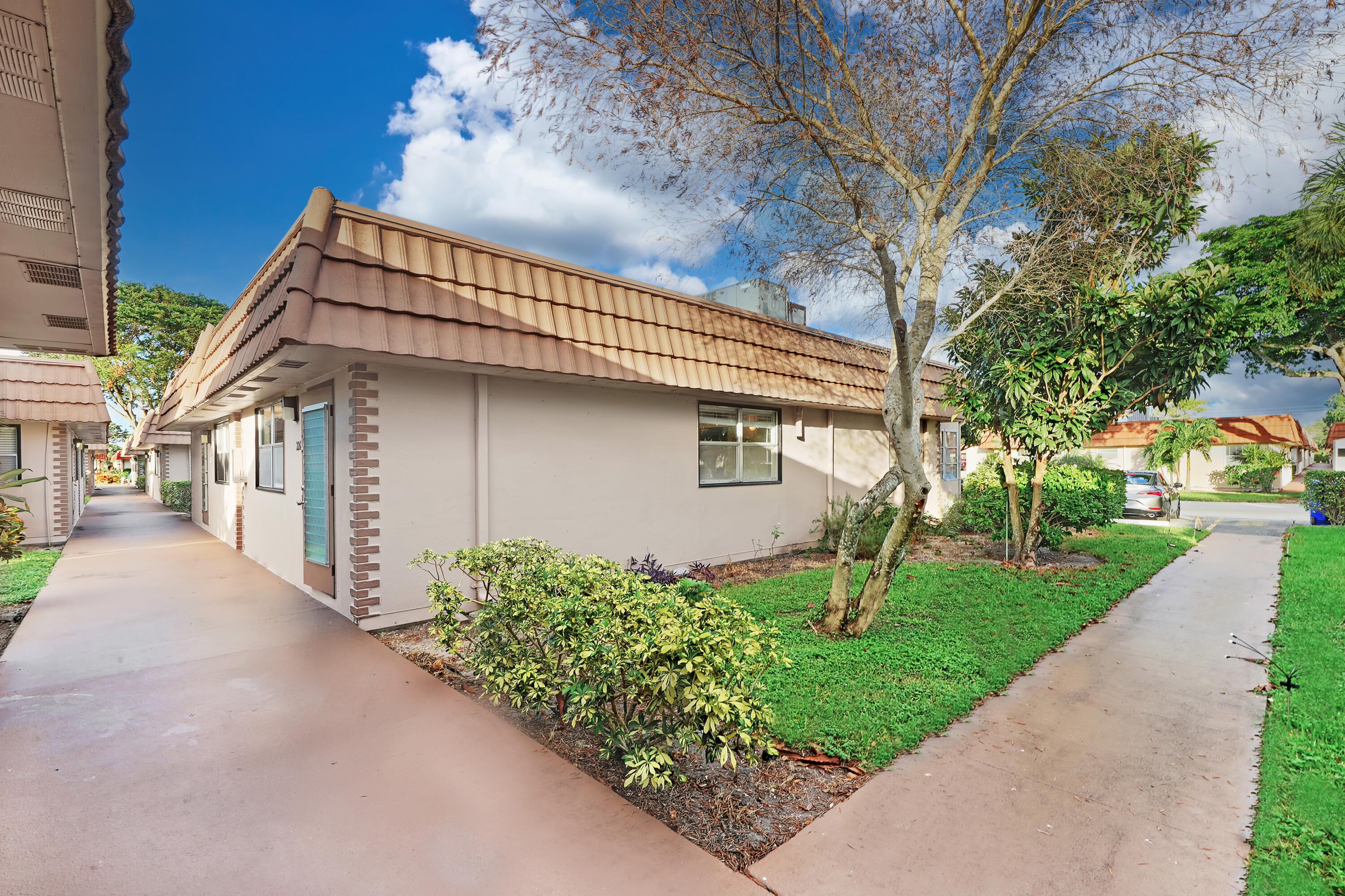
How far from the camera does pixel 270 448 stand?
8383 mm

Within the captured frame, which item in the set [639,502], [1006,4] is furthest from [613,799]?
[1006,4]

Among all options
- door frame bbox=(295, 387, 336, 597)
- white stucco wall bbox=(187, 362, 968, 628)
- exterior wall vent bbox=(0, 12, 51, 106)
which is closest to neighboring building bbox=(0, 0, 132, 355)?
exterior wall vent bbox=(0, 12, 51, 106)

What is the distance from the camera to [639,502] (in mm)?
8055

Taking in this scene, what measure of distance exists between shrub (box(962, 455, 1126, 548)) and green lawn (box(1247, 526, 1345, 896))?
3.19 m

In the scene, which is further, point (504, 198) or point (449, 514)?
point (504, 198)

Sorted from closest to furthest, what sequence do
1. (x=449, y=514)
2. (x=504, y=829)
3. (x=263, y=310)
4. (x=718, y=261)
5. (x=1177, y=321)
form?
(x=504, y=829)
(x=263, y=310)
(x=449, y=514)
(x=718, y=261)
(x=1177, y=321)

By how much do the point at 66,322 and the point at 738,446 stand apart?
796cm

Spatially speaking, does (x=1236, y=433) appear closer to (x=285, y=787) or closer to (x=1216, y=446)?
(x=1216, y=446)

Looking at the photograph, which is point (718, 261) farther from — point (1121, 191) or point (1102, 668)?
point (1102, 668)

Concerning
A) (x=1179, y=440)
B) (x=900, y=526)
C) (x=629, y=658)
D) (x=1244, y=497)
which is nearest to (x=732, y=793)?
(x=629, y=658)

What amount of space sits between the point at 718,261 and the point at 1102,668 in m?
5.26

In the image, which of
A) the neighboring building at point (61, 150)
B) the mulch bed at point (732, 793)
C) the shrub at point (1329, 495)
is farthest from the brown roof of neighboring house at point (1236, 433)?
the neighboring building at point (61, 150)

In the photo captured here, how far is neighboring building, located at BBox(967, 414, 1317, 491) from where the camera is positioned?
110 ft

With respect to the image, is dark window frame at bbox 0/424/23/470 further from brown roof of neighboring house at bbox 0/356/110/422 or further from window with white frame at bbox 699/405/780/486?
window with white frame at bbox 699/405/780/486
